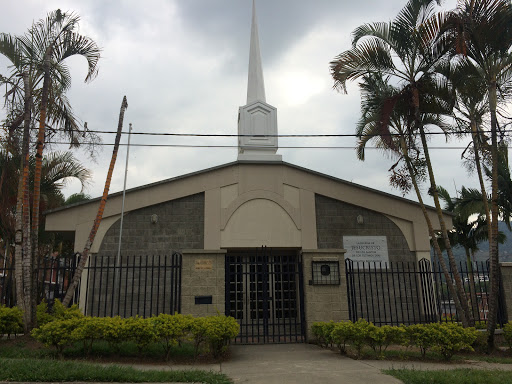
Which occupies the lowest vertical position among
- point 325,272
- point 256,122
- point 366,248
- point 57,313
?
point 57,313

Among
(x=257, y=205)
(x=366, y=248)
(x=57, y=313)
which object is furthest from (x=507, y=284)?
(x=57, y=313)

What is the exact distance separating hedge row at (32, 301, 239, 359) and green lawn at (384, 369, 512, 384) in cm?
347

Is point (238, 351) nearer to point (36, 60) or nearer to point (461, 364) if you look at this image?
point (461, 364)

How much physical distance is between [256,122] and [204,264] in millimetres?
8343

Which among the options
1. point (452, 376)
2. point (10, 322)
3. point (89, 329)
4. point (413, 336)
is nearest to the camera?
point (452, 376)

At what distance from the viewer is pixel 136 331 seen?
8.70 meters

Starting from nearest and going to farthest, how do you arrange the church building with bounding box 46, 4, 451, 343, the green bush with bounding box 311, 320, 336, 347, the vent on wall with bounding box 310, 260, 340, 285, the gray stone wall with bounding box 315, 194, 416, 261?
the green bush with bounding box 311, 320, 336, 347, the vent on wall with bounding box 310, 260, 340, 285, the church building with bounding box 46, 4, 451, 343, the gray stone wall with bounding box 315, 194, 416, 261

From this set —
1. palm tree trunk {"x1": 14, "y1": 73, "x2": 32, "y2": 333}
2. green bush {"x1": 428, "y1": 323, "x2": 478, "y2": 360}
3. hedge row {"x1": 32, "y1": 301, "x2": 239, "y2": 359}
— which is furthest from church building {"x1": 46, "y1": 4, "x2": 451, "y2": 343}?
green bush {"x1": 428, "y1": 323, "x2": 478, "y2": 360}

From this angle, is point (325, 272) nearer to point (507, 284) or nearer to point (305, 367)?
point (305, 367)

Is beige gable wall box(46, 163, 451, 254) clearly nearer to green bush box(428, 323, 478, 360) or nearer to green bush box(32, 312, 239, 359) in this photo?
green bush box(32, 312, 239, 359)

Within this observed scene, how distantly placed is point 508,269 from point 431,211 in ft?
12.5

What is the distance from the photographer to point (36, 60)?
1180 centimetres

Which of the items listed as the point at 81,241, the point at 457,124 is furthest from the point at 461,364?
the point at 81,241

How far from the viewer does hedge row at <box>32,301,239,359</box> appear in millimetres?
8531
